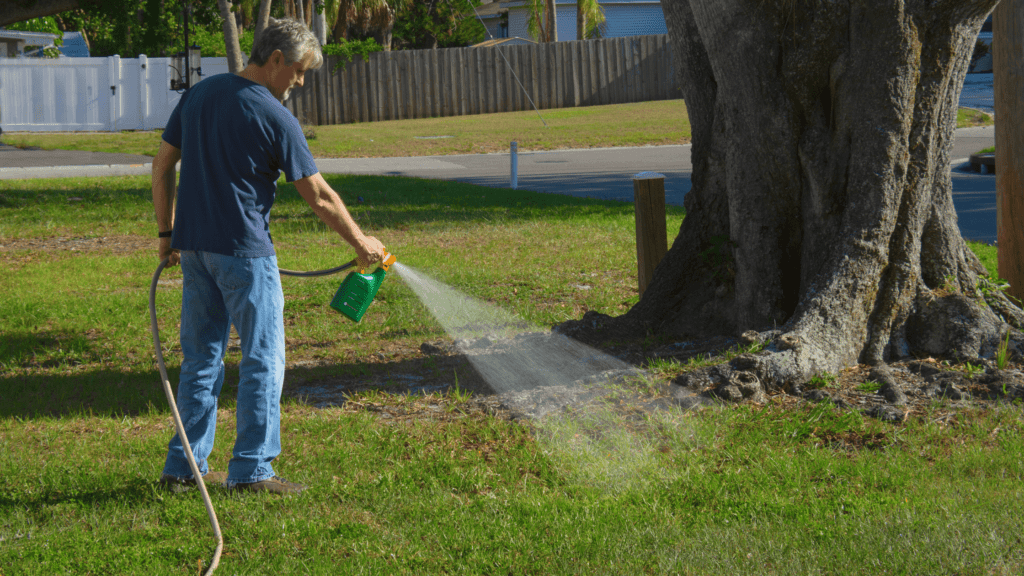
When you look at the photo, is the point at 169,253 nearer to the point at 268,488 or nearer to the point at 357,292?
the point at 357,292

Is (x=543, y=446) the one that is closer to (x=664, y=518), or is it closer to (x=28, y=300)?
(x=664, y=518)

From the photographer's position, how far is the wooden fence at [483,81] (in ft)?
97.0

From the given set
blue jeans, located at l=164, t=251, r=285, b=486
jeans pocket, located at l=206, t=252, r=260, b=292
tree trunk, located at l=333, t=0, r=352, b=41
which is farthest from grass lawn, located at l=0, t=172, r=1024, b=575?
tree trunk, located at l=333, t=0, r=352, b=41

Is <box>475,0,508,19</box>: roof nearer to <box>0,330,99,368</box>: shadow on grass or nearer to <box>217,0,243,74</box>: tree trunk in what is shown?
<box>217,0,243,74</box>: tree trunk

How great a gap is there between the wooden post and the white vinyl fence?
2344 cm

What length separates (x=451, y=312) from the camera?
6.89 metres

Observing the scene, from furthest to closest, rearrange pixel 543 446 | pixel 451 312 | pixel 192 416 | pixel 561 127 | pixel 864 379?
pixel 561 127 < pixel 451 312 < pixel 864 379 < pixel 543 446 < pixel 192 416

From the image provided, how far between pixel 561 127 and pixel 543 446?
21664 mm

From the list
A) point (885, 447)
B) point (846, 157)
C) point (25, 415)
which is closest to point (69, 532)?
point (25, 415)

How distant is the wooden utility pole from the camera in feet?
18.3

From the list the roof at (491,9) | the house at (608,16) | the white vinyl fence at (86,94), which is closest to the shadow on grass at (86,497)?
the white vinyl fence at (86,94)

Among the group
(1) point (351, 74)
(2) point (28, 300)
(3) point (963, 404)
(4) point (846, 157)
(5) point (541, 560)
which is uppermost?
(1) point (351, 74)

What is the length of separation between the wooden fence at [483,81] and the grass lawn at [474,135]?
1.20 m

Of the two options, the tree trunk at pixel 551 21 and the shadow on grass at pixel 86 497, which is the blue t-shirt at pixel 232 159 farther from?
the tree trunk at pixel 551 21
